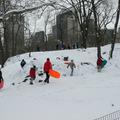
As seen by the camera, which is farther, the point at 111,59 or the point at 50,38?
the point at 50,38

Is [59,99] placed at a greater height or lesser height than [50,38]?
lesser

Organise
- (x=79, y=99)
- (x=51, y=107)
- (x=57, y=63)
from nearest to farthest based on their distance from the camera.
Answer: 1. (x=51, y=107)
2. (x=79, y=99)
3. (x=57, y=63)

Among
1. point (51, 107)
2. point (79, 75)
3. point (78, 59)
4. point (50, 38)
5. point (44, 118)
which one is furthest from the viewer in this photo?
point (50, 38)

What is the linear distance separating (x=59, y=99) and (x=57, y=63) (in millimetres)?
7600

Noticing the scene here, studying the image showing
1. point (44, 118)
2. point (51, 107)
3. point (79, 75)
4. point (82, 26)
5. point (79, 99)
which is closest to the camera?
point (44, 118)

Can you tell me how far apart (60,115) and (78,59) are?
11035 mm

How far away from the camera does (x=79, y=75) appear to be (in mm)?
12070

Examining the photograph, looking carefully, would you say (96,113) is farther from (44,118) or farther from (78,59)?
(78,59)

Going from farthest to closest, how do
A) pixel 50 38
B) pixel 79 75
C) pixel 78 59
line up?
pixel 50 38
pixel 78 59
pixel 79 75

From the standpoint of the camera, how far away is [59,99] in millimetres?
5918

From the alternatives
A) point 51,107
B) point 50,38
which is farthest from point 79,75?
point 50,38

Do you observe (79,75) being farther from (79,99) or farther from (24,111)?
(24,111)

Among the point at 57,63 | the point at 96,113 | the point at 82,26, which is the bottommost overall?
the point at 96,113

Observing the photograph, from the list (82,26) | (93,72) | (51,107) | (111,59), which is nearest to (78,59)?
(93,72)
